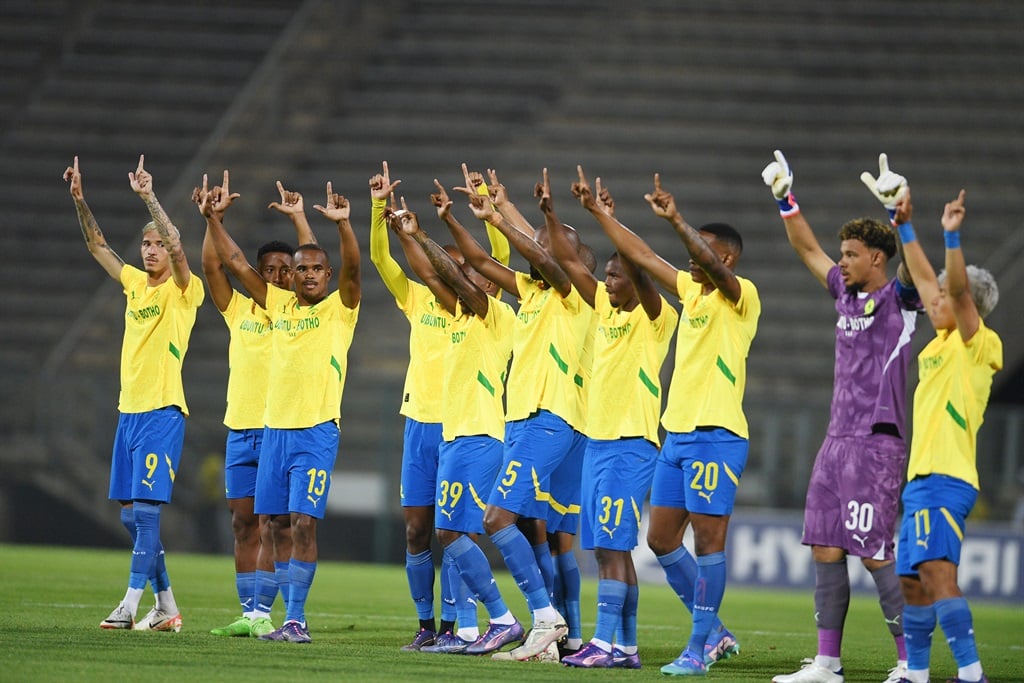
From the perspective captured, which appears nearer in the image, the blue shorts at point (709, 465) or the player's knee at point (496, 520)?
the blue shorts at point (709, 465)

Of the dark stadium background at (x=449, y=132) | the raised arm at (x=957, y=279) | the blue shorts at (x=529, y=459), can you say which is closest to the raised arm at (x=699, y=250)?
the raised arm at (x=957, y=279)

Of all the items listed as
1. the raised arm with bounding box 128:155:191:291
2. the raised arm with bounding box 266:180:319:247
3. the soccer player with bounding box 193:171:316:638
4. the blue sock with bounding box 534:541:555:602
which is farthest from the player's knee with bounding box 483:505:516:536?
the raised arm with bounding box 128:155:191:291

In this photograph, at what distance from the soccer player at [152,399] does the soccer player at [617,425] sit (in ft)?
8.79

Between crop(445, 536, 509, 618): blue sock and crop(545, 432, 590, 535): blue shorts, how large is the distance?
597 mm

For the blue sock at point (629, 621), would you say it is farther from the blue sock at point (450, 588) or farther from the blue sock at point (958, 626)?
the blue sock at point (958, 626)

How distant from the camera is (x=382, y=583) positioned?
53.7 ft

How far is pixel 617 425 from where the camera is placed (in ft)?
29.4

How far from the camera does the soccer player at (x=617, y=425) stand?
8805 millimetres

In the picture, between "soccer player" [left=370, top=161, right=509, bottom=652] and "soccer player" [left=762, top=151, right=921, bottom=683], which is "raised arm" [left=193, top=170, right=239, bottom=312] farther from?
"soccer player" [left=762, top=151, right=921, bottom=683]

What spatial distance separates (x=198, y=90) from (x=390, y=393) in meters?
7.73

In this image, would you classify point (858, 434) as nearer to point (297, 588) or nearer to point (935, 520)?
point (935, 520)

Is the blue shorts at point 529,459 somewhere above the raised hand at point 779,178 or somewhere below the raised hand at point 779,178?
below

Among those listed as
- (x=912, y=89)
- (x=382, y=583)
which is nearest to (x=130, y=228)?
(x=382, y=583)

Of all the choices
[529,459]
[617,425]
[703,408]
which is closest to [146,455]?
[529,459]
